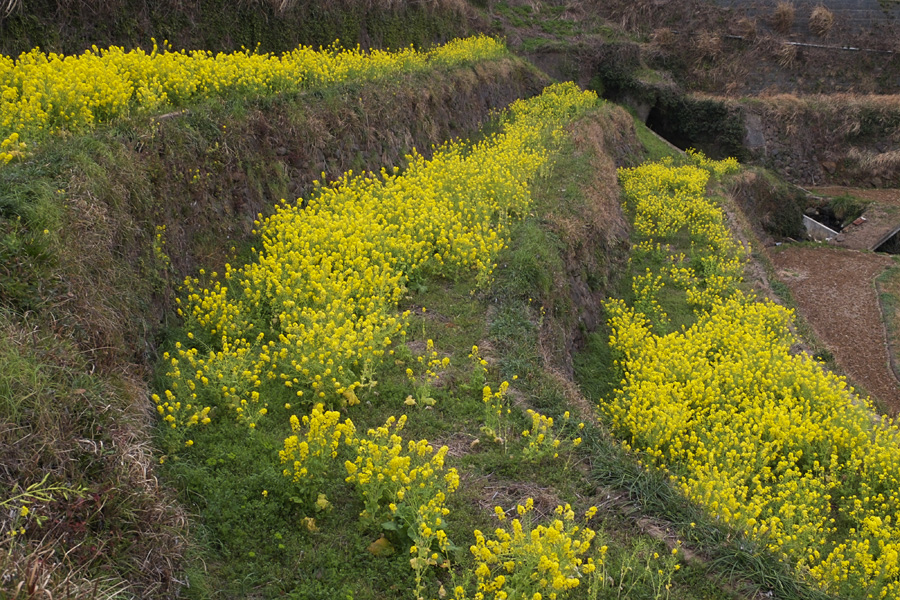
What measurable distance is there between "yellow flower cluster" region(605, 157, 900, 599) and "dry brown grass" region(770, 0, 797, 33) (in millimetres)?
29921

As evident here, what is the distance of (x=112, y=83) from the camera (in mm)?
6242

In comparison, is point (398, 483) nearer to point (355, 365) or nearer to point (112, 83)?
point (355, 365)

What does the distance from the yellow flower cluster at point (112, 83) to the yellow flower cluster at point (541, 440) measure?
450cm

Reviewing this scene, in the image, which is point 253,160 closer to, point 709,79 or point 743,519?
point 743,519

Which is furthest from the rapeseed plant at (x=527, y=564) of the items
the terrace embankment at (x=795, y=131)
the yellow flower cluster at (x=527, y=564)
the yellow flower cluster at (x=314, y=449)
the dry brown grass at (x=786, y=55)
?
the dry brown grass at (x=786, y=55)

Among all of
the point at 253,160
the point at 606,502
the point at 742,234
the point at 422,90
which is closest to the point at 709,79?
the point at 742,234

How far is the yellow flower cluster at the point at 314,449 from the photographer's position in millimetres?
4086

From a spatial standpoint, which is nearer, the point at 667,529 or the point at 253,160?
the point at 667,529

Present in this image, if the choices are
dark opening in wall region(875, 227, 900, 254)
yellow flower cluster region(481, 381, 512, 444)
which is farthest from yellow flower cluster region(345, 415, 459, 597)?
dark opening in wall region(875, 227, 900, 254)

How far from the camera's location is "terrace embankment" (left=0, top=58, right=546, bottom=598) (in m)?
3.00

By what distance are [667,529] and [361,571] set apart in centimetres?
224

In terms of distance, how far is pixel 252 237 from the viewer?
739 centimetres

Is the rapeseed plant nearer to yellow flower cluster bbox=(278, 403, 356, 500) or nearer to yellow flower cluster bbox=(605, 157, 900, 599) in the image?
yellow flower cluster bbox=(278, 403, 356, 500)

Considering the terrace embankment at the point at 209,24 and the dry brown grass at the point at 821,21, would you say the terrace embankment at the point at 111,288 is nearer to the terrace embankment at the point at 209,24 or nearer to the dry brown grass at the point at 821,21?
the terrace embankment at the point at 209,24
